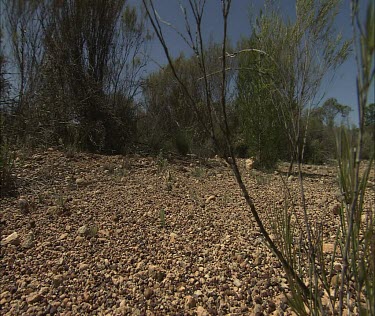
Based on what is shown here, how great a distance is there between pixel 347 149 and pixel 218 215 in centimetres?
169

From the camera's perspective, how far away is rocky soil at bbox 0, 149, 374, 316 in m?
1.46

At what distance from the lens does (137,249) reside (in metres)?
1.90

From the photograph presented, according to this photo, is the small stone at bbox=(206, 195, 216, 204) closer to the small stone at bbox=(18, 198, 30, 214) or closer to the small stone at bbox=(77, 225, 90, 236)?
the small stone at bbox=(77, 225, 90, 236)

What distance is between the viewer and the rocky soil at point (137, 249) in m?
1.46

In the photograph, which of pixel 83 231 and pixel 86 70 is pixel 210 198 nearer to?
pixel 83 231

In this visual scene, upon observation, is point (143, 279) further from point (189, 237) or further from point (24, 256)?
point (24, 256)

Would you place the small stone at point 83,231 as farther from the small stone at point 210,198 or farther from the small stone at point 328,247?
the small stone at point 328,247

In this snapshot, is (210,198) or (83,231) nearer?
(83,231)

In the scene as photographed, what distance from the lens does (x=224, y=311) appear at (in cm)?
139

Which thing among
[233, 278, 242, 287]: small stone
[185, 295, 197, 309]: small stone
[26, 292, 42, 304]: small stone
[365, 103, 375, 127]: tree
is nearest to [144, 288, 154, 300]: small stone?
[185, 295, 197, 309]: small stone

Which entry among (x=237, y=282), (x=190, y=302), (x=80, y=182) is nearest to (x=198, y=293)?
(x=190, y=302)

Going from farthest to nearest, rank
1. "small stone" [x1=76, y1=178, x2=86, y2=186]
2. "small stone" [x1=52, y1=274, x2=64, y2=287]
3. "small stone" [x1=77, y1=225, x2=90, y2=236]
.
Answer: "small stone" [x1=76, y1=178, x2=86, y2=186]
"small stone" [x1=77, y1=225, x2=90, y2=236]
"small stone" [x1=52, y1=274, x2=64, y2=287]

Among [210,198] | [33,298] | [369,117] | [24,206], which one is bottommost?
[33,298]

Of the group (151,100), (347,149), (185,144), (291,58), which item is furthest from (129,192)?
(151,100)
